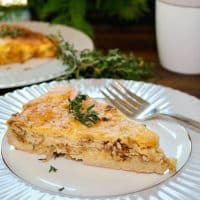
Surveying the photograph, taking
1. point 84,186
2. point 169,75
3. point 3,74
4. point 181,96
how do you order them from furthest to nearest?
point 169,75 < point 3,74 < point 181,96 < point 84,186

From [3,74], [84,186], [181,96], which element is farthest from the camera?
[3,74]

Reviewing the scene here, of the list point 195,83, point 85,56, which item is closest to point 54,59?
point 85,56

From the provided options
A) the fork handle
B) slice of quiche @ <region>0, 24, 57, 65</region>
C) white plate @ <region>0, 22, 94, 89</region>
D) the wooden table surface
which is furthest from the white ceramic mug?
the fork handle

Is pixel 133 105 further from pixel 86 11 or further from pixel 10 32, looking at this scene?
pixel 86 11

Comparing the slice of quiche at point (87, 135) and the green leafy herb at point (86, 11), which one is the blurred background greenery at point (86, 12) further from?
the slice of quiche at point (87, 135)

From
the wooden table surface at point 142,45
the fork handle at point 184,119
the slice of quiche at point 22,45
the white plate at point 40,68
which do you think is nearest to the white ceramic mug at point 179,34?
the wooden table surface at point 142,45

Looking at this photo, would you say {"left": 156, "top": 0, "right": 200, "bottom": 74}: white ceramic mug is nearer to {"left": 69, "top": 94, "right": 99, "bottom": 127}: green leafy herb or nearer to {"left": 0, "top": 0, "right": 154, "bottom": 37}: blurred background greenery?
{"left": 0, "top": 0, "right": 154, "bottom": 37}: blurred background greenery

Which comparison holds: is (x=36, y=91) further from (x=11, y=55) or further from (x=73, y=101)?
(x=11, y=55)
